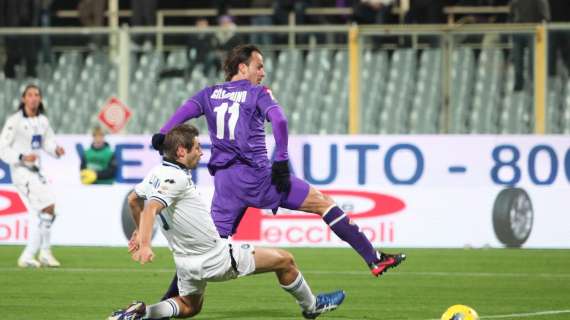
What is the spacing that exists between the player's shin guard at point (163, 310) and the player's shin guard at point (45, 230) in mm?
7081

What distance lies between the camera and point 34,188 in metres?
16.9

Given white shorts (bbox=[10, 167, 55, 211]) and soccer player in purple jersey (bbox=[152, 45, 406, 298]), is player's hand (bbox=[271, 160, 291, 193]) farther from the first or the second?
white shorts (bbox=[10, 167, 55, 211])

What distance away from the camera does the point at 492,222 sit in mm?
19516

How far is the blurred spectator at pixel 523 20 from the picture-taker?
866 inches

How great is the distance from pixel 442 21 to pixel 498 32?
11.9ft

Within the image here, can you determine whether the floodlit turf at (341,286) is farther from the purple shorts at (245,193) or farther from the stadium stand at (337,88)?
the stadium stand at (337,88)

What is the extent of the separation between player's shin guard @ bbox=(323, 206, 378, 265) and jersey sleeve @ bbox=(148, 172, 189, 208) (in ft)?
8.07

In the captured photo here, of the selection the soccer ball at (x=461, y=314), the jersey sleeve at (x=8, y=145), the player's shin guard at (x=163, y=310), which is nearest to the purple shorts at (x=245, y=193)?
the player's shin guard at (x=163, y=310)

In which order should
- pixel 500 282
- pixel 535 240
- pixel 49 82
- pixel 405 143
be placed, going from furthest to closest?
1. pixel 49 82
2. pixel 405 143
3. pixel 535 240
4. pixel 500 282

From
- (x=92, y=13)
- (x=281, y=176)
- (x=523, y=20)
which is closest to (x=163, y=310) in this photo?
(x=281, y=176)

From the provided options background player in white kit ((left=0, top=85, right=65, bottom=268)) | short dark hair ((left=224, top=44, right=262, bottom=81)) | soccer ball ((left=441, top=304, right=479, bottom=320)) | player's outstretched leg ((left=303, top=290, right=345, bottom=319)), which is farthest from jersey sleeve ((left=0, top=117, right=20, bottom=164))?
soccer ball ((left=441, top=304, right=479, bottom=320))

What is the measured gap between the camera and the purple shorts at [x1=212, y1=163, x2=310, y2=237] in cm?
1163

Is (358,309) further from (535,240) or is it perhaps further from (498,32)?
(498,32)

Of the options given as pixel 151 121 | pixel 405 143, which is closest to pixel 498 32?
pixel 405 143
